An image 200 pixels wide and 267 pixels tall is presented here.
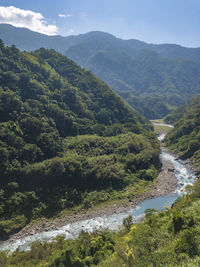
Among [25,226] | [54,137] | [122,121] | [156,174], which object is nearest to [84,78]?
[122,121]

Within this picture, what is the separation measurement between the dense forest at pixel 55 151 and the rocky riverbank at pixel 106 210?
2290 mm

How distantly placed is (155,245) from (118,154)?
5578 cm

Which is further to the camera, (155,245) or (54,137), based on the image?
(54,137)

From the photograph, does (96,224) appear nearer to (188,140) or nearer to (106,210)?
(106,210)

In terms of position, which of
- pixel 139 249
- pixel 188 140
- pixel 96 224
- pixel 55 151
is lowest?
pixel 96 224

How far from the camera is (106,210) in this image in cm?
5447

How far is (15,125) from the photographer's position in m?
65.6

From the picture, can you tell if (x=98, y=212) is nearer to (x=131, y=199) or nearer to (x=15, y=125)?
(x=131, y=199)

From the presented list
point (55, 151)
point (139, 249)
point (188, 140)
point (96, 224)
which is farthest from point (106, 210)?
point (188, 140)

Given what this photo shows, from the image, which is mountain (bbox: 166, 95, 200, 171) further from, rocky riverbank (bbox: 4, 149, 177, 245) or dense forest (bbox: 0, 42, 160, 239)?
rocky riverbank (bbox: 4, 149, 177, 245)

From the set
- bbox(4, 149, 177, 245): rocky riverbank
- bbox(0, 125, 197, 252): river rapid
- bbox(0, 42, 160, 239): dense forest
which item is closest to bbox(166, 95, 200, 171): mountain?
bbox(0, 42, 160, 239): dense forest

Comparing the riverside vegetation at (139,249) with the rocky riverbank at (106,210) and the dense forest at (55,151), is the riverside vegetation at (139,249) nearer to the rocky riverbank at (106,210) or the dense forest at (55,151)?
the rocky riverbank at (106,210)

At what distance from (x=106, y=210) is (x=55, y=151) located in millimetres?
26745

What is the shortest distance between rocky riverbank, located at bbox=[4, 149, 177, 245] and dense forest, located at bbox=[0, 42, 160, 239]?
90.2 inches
